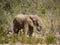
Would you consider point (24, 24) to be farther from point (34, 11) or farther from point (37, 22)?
point (34, 11)

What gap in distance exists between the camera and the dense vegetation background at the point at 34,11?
447 inches

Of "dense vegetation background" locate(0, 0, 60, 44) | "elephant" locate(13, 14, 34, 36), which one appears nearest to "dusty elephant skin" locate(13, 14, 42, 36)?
"elephant" locate(13, 14, 34, 36)

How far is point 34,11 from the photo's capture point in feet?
47.7

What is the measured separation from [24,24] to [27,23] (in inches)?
9.8

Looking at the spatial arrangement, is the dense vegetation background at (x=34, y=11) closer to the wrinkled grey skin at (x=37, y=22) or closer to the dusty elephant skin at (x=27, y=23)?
the dusty elephant skin at (x=27, y=23)

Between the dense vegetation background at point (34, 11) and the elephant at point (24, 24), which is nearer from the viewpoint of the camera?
the elephant at point (24, 24)

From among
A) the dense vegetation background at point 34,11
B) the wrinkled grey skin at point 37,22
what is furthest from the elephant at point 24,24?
the dense vegetation background at point 34,11

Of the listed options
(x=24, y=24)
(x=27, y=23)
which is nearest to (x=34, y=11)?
(x=24, y=24)

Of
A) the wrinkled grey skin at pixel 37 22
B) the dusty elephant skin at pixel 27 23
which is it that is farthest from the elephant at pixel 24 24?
the wrinkled grey skin at pixel 37 22

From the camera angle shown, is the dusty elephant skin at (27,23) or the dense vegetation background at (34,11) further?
the dense vegetation background at (34,11)

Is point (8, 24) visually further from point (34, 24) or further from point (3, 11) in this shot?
point (34, 24)

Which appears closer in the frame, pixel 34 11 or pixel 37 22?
pixel 37 22

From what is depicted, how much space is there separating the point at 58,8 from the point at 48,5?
Result: 0.64 m

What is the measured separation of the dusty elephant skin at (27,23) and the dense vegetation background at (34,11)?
1.61 feet
